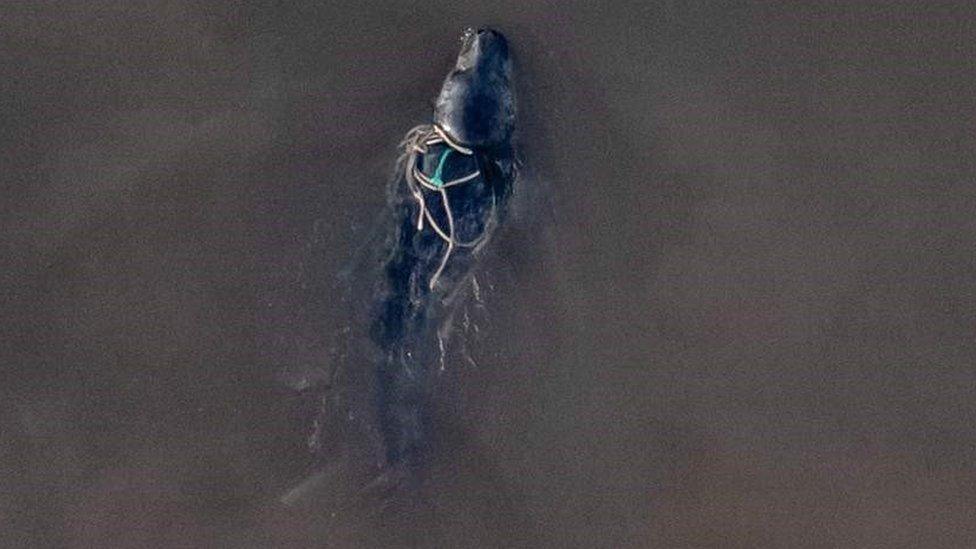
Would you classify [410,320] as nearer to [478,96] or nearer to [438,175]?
[438,175]

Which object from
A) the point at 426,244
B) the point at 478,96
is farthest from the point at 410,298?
the point at 478,96

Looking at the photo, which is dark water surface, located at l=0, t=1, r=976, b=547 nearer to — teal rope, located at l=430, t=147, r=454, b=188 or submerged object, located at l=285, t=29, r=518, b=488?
submerged object, located at l=285, t=29, r=518, b=488

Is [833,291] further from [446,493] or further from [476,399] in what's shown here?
[446,493]

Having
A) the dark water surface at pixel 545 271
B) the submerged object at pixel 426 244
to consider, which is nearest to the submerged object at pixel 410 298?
the submerged object at pixel 426 244

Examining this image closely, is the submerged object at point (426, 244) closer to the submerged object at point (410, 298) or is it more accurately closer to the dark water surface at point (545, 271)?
the submerged object at point (410, 298)

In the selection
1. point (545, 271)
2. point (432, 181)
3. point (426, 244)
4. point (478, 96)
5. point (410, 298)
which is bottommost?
point (545, 271)
